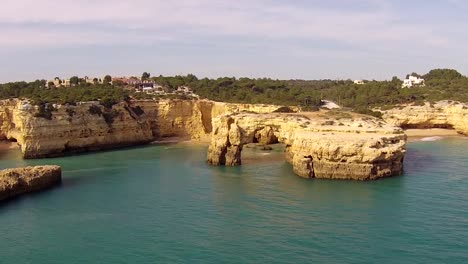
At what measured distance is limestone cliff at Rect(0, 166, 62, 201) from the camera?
31.7m

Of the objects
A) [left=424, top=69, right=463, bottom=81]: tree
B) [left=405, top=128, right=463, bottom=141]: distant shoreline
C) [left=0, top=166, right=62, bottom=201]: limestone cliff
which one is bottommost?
[left=0, top=166, right=62, bottom=201]: limestone cliff

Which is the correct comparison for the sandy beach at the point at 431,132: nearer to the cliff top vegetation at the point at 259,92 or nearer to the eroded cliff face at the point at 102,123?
the cliff top vegetation at the point at 259,92

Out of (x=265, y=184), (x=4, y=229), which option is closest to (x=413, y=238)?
(x=265, y=184)

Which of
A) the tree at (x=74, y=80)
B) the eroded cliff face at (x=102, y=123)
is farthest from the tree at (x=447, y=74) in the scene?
the tree at (x=74, y=80)

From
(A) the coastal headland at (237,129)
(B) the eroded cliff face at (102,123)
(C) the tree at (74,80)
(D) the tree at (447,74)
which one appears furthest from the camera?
(D) the tree at (447,74)

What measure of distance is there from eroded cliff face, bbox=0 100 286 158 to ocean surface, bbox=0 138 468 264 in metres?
11.8

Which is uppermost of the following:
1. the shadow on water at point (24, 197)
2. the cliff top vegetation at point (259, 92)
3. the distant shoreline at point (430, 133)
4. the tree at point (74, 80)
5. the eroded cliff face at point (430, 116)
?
the tree at point (74, 80)

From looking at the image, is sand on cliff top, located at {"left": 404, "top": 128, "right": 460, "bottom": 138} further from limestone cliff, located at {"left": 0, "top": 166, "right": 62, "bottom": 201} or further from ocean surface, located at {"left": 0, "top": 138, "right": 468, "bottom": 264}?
limestone cliff, located at {"left": 0, "top": 166, "right": 62, "bottom": 201}

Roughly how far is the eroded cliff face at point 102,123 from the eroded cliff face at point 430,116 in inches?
691

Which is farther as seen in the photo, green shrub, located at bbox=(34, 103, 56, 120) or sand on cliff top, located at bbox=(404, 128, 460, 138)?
sand on cliff top, located at bbox=(404, 128, 460, 138)

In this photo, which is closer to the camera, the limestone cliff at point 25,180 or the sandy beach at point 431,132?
the limestone cliff at point 25,180

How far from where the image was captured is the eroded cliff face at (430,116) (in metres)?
61.2

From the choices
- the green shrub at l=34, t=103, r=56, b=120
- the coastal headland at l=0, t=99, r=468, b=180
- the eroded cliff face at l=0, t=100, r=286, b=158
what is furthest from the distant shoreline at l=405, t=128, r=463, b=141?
the green shrub at l=34, t=103, r=56, b=120

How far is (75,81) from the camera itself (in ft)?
281
